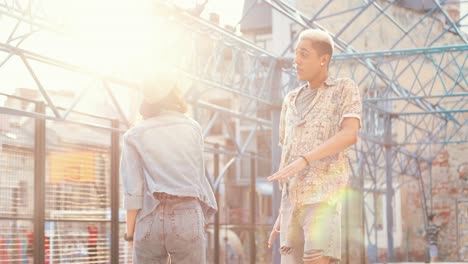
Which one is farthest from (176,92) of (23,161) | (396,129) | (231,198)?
(231,198)

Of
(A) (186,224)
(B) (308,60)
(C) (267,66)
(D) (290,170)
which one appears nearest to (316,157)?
(D) (290,170)

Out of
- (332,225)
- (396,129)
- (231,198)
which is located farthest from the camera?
(231,198)

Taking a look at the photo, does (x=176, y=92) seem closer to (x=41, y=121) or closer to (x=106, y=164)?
(x=41, y=121)

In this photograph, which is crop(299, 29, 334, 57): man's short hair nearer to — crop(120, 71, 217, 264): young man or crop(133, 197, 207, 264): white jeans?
crop(120, 71, 217, 264): young man

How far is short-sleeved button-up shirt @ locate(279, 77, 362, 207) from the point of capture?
3826 millimetres

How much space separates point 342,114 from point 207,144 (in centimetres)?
1317

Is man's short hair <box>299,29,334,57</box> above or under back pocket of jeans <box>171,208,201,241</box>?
above

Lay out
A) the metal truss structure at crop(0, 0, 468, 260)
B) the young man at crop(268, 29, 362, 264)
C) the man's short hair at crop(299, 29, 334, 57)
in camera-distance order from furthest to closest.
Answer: the metal truss structure at crop(0, 0, 468, 260) → the man's short hair at crop(299, 29, 334, 57) → the young man at crop(268, 29, 362, 264)

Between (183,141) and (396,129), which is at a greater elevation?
(396,129)

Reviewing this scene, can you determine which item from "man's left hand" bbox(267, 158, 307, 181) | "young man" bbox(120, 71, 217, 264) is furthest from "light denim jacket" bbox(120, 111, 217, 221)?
"man's left hand" bbox(267, 158, 307, 181)

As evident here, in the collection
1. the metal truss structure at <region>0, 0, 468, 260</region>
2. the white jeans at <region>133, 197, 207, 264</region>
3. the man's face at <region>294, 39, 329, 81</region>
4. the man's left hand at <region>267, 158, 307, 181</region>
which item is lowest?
the white jeans at <region>133, 197, 207, 264</region>

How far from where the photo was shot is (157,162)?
389cm

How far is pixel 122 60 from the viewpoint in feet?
43.1

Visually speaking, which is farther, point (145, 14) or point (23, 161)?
point (145, 14)
